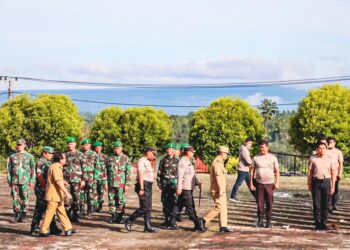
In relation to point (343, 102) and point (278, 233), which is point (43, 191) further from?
point (343, 102)

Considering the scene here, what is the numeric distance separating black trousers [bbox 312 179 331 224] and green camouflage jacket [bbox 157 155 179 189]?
2.86 m

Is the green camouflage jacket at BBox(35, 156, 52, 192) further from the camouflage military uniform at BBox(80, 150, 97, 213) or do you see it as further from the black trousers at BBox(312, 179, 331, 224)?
the black trousers at BBox(312, 179, 331, 224)

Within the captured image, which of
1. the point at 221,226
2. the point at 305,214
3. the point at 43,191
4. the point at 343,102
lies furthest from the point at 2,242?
the point at 343,102

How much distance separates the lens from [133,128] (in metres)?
37.1

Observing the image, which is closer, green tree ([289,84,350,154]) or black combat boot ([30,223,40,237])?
black combat boot ([30,223,40,237])

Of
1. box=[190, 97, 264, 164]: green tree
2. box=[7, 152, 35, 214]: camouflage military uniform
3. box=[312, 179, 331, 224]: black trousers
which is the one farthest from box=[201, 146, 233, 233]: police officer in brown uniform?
box=[190, 97, 264, 164]: green tree

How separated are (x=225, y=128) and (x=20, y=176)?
2001 centimetres

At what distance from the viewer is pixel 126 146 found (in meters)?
36.9

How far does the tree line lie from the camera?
3244 centimetres

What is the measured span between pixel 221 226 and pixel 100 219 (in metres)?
3.14

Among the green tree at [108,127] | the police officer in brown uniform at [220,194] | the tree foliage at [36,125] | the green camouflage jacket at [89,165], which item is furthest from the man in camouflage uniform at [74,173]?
the green tree at [108,127]

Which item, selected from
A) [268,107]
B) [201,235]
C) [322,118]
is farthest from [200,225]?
[268,107]

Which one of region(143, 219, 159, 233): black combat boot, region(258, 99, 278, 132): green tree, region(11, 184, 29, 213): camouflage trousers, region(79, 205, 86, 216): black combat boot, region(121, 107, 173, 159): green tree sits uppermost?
region(258, 99, 278, 132): green tree

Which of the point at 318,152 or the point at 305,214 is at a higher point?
the point at 318,152
